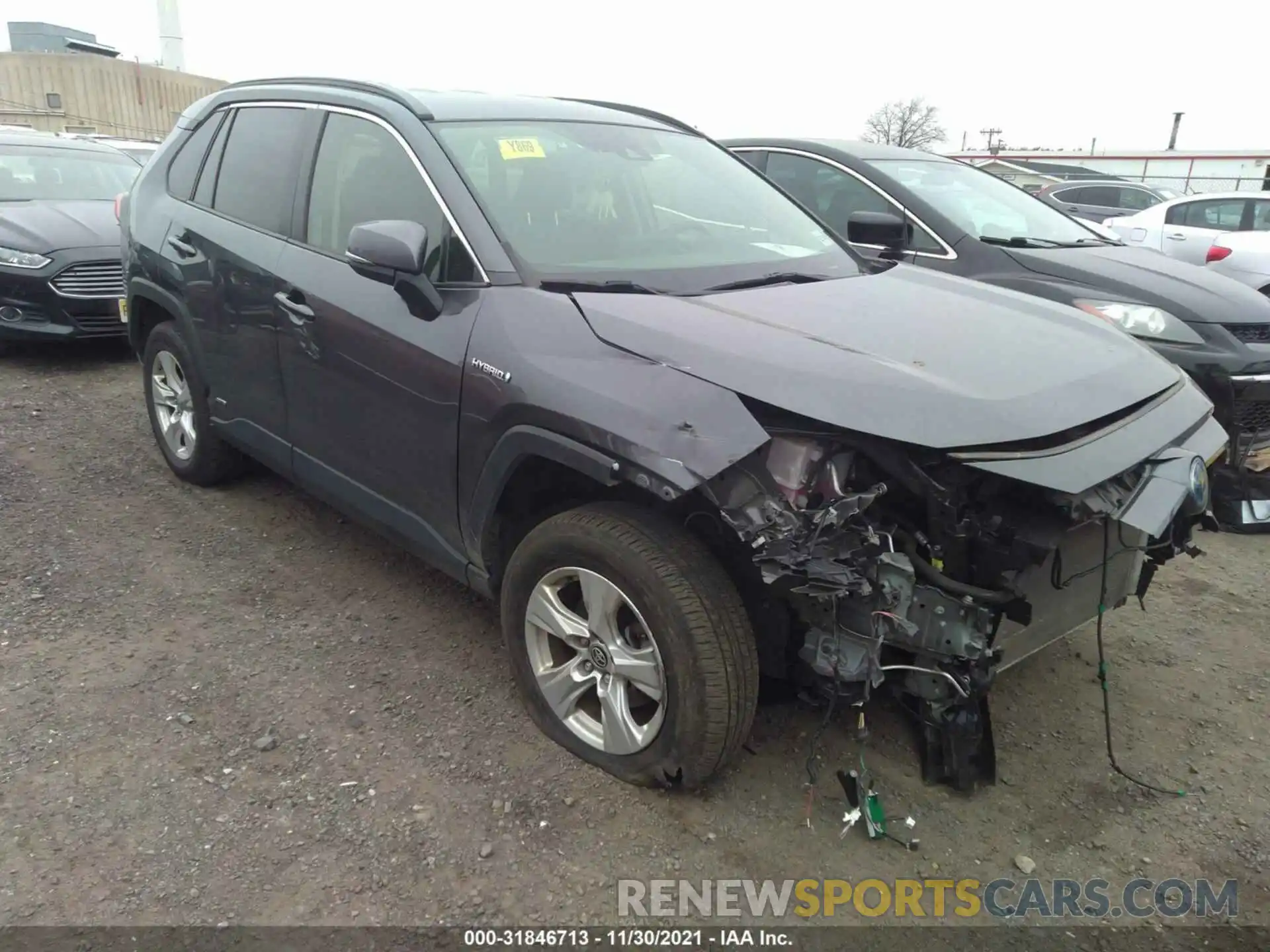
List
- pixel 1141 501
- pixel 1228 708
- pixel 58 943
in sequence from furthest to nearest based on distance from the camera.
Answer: pixel 1228 708 → pixel 1141 501 → pixel 58 943

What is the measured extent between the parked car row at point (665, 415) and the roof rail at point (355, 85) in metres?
0.02

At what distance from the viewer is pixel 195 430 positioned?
14.2 ft

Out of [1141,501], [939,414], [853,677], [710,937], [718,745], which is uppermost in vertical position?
[939,414]

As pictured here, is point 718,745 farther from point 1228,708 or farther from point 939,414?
point 1228,708

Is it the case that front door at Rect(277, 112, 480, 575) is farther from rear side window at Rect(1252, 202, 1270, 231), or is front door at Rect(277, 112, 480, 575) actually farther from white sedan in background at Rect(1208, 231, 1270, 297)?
rear side window at Rect(1252, 202, 1270, 231)

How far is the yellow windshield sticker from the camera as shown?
10.2ft

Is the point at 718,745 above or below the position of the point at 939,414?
below

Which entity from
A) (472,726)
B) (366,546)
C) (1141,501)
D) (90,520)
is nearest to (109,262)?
(90,520)

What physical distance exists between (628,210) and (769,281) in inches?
22.5

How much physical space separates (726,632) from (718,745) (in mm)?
324

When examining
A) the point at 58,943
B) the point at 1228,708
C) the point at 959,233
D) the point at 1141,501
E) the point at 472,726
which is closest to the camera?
the point at 58,943

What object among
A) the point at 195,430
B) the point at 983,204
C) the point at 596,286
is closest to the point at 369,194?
the point at 596,286

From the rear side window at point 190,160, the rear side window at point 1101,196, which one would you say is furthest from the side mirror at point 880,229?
the rear side window at point 1101,196

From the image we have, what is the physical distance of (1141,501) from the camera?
2.23 metres
